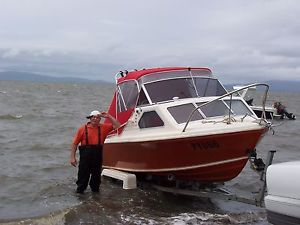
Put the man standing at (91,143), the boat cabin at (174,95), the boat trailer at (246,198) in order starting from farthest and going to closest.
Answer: the boat cabin at (174,95) → the man standing at (91,143) → the boat trailer at (246,198)

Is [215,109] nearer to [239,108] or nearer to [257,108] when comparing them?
[239,108]

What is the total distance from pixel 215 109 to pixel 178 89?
1038 mm

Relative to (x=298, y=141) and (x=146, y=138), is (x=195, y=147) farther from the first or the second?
(x=298, y=141)

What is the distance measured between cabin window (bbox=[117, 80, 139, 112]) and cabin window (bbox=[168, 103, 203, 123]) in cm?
130

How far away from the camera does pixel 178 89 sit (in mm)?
10281

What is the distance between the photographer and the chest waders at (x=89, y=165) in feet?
30.2

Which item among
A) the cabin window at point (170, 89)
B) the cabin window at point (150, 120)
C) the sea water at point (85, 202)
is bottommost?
the sea water at point (85, 202)

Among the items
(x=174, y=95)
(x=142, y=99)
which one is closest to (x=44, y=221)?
(x=142, y=99)

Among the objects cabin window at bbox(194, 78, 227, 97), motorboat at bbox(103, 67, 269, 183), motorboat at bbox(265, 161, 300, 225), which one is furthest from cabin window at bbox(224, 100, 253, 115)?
motorboat at bbox(265, 161, 300, 225)

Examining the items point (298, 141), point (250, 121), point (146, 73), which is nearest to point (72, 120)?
point (298, 141)

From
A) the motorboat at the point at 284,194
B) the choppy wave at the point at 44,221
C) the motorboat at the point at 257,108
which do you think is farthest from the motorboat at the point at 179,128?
the motorboat at the point at 284,194

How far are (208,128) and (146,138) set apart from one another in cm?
Result: 131

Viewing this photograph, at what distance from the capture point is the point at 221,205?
978 cm

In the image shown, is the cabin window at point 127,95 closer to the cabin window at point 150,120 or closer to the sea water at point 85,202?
the cabin window at point 150,120
